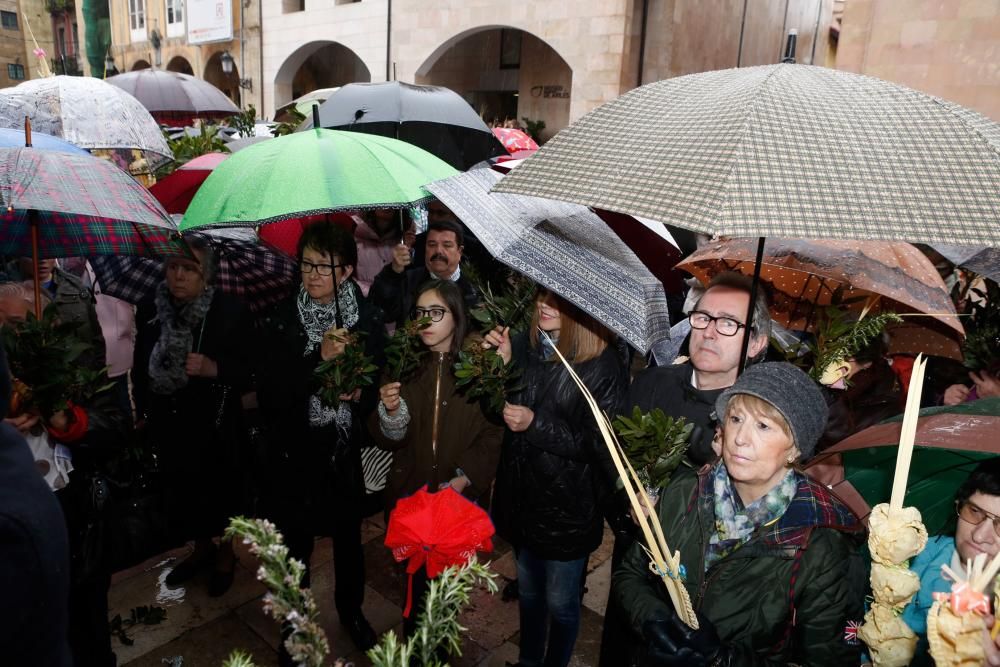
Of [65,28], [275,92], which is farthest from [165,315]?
[65,28]

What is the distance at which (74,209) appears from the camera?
89.9 inches

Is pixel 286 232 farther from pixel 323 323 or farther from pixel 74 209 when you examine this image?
pixel 74 209

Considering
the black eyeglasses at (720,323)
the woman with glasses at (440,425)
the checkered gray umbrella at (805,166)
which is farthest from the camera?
the woman with glasses at (440,425)

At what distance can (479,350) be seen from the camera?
271 cm

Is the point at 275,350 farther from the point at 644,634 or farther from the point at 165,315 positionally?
the point at 644,634

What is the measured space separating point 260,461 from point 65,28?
48358 millimetres

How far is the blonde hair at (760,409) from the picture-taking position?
188cm

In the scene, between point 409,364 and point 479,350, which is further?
point 409,364

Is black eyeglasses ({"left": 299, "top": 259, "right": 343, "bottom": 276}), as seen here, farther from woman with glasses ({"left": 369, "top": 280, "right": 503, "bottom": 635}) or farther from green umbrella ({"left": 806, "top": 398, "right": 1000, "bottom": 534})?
→ green umbrella ({"left": 806, "top": 398, "right": 1000, "bottom": 534})

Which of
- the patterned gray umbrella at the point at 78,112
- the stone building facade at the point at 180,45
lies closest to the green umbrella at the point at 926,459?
the patterned gray umbrella at the point at 78,112

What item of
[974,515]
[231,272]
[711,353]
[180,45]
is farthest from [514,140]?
[180,45]

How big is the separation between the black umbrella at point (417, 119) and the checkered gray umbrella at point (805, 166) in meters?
3.75

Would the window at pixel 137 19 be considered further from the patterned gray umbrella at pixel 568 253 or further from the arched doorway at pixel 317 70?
the patterned gray umbrella at pixel 568 253

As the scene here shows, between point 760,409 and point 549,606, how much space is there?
1.58 meters
